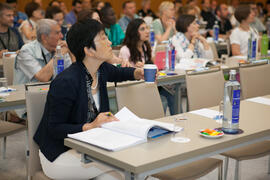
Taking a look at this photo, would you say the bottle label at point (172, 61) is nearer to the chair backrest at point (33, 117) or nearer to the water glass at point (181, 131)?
the water glass at point (181, 131)

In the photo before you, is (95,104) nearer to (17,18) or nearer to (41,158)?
(41,158)

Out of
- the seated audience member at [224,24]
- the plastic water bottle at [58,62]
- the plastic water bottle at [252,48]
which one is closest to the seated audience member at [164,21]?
the seated audience member at [224,24]

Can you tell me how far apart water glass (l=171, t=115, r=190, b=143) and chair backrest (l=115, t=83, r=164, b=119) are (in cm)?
47

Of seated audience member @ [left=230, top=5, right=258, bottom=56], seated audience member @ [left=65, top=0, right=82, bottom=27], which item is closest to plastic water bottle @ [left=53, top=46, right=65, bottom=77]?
seated audience member @ [left=230, top=5, right=258, bottom=56]

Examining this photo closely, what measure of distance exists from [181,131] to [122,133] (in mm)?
326

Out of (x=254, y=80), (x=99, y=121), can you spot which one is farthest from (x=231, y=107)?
(x=254, y=80)

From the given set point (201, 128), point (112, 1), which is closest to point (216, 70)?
point (201, 128)

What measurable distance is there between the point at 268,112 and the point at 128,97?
2.92 feet

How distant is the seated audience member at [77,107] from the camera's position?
7.13 ft

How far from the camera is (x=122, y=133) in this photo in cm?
202

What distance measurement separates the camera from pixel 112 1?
12703mm

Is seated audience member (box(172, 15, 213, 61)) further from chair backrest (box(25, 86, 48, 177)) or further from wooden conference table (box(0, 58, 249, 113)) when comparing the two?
chair backrest (box(25, 86, 48, 177))

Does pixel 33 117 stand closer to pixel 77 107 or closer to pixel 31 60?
pixel 77 107

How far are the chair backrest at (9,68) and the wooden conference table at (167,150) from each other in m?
2.21
